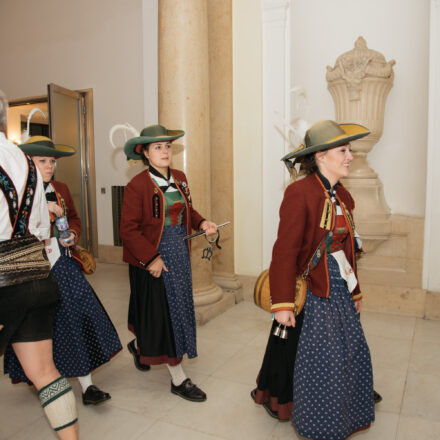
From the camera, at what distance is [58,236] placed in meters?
2.56

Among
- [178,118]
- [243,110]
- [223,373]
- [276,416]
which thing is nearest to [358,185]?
[243,110]

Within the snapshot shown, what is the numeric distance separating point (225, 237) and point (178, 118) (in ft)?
4.43

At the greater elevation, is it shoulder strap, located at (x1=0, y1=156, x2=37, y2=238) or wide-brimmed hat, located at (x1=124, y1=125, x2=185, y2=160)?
wide-brimmed hat, located at (x1=124, y1=125, x2=185, y2=160)

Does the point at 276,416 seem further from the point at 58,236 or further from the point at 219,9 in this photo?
the point at 219,9

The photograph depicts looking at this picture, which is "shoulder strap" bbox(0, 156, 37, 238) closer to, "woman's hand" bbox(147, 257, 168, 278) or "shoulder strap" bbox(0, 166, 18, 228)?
"shoulder strap" bbox(0, 166, 18, 228)

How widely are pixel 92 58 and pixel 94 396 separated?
5195 mm

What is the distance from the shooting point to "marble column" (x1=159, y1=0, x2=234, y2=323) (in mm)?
3801

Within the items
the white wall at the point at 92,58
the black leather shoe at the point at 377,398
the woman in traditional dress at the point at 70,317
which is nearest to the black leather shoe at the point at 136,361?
the woman in traditional dress at the point at 70,317

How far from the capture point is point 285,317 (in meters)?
1.89

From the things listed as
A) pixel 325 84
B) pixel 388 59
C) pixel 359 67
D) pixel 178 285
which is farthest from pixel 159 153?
pixel 388 59

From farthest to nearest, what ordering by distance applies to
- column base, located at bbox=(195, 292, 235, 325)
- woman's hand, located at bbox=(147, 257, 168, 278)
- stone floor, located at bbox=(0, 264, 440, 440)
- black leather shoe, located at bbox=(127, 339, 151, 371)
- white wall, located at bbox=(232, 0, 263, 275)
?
white wall, located at bbox=(232, 0, 263, 275) < column base, located at bbox=(195, 292, 235, 325) < black leather shoe, located at bbox=(127, 339, 151, 371) < woman's hand, located at bbox=(147, 257, 168, 278) < stone floor, located at bbox=(0, 264, 440, 440)

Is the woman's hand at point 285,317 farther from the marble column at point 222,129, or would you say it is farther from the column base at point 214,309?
the marble column at point 222,129

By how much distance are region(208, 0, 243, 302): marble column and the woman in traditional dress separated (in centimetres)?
208

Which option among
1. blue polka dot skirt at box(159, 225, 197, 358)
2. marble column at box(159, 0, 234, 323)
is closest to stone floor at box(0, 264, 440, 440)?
blue polka dot skirt at box(159, 225, 197, 358)
